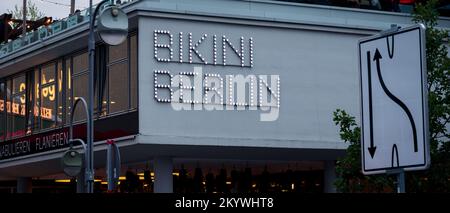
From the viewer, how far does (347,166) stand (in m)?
18.1

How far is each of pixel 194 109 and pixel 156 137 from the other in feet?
6.81

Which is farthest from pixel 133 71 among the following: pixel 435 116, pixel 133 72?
pixel 435 116

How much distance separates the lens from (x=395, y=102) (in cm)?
598

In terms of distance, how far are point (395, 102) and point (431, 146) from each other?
10.3 m

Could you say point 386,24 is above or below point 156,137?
above

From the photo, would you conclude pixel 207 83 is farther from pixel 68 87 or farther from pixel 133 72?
pixel 68 87

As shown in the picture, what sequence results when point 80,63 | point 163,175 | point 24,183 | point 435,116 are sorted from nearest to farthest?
1. point 435,116
2. point 163,175
3. point 80,63
4. point 24,183

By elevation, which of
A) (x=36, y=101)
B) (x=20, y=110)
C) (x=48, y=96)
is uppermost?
(x=48, y=96)

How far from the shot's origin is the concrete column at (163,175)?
3803cm

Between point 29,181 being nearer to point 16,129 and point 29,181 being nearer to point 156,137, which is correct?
point 16,129

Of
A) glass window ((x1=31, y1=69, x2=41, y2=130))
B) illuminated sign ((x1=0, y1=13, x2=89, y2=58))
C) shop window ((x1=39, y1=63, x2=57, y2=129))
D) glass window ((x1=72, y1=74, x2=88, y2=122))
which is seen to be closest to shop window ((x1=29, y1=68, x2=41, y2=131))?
glass window ((x1=31, y1=69, x2=41, y2=130))

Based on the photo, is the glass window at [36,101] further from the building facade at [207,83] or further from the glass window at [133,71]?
the glass window at [133,71]

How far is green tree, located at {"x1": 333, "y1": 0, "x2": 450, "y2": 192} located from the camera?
602 inches
